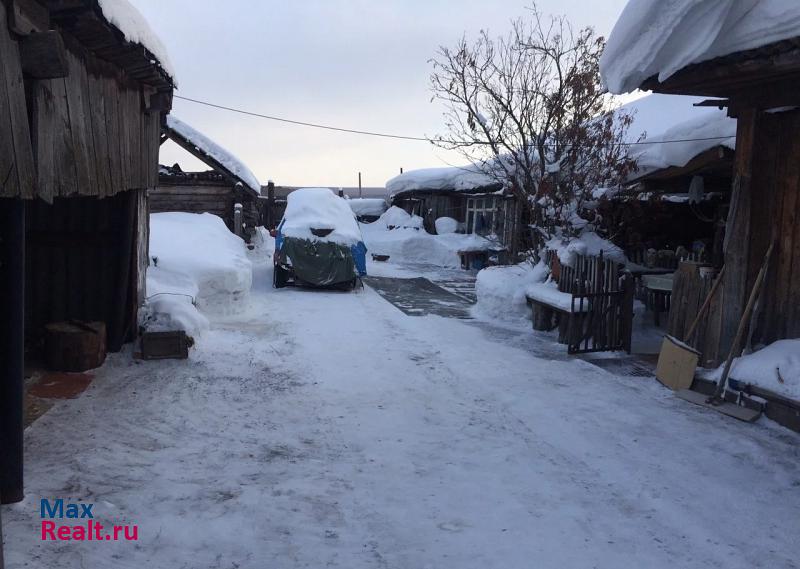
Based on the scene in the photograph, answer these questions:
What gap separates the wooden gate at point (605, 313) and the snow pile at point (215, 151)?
1124 centimetres

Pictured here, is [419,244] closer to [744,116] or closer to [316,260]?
[316,260]

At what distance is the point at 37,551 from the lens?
339cm

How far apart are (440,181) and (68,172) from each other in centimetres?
2490

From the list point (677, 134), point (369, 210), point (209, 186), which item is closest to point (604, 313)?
point (677, 134)

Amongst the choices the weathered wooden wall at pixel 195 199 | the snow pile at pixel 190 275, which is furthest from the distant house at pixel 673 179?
the weathered wooden wall at pixel 195 199

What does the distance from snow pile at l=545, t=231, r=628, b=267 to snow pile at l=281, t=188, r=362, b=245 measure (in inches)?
231

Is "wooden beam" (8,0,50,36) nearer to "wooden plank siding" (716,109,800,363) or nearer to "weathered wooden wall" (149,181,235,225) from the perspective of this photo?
"wooden plank siding" (716,109,800,363)

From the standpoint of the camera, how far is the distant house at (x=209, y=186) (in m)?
16.8

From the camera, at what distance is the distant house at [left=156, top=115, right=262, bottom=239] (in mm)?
16828

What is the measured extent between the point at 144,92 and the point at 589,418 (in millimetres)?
5788

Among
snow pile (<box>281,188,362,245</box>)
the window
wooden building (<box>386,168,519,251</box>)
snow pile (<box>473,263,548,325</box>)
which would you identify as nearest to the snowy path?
snow pile (<box>473,263,548,325</box>)

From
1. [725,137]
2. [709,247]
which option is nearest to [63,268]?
[725,137]

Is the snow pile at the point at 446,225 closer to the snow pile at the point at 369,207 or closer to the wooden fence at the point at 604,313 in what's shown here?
the snow pile at the point at 369,207

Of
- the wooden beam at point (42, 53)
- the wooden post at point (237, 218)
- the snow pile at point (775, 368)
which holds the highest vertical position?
the wooden beam at point (42, 53)
